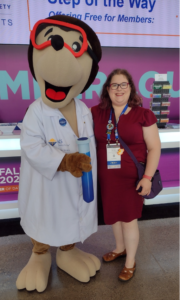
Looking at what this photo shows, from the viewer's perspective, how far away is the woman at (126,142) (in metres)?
1.46

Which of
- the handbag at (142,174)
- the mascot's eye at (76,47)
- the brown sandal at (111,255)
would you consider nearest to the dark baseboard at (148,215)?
the brown sandal at (111,255)

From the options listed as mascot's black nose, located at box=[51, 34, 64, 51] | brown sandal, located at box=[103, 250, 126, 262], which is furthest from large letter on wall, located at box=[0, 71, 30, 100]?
brown sandal, located at box=[103, 250, 126, 262]

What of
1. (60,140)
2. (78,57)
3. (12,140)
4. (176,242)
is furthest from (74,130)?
(176,242)

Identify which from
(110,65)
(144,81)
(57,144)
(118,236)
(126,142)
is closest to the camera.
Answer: (57,144)

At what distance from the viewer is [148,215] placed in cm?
252

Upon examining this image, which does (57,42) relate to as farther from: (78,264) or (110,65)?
(110,65)

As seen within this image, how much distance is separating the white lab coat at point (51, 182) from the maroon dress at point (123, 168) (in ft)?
0.23

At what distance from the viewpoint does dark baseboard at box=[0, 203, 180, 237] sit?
89.4 inches

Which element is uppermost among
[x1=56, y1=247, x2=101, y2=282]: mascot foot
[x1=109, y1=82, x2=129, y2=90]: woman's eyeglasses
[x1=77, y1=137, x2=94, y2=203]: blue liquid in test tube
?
[x1=109, y1=82, x2=129, y2=90]: woman's eyeglasses

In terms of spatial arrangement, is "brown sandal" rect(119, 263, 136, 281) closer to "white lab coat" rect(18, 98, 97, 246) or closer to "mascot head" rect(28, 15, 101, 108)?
"white lab coat" rect(18, 98, 97, 246)

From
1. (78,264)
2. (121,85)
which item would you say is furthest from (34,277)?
(121,85)

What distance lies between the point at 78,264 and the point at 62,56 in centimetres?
137

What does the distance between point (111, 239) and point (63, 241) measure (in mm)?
752

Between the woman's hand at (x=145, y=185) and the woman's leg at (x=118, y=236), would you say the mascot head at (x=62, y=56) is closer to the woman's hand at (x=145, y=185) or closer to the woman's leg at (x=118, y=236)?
the woman's hand at (x=145, y=185)
